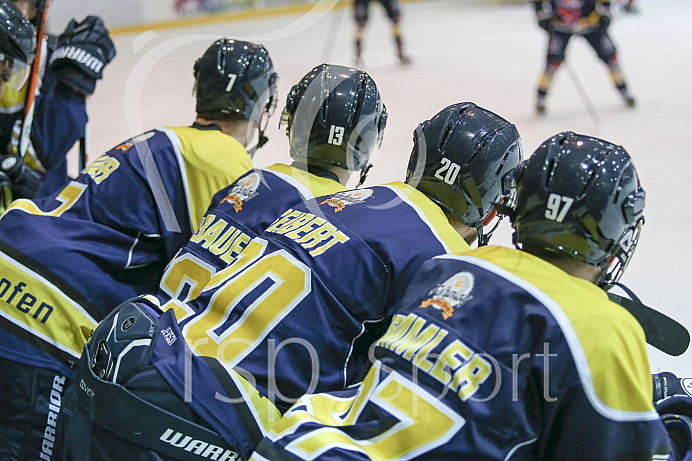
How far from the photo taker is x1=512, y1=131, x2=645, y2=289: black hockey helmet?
57.2 inches

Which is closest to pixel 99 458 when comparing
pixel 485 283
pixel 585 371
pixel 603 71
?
pixel 485 283

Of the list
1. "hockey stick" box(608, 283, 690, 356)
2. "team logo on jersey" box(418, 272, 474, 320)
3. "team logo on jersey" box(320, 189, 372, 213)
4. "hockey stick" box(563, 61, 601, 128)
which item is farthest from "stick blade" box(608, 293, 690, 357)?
"hockey stick" box(563, 61, 601, 128)

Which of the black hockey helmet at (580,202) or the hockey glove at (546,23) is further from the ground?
the black hockey helmet at (580,202)

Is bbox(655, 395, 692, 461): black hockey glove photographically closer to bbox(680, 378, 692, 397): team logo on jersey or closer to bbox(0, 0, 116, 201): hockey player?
bbox(680, 378, 692, 397): team logo on jersey

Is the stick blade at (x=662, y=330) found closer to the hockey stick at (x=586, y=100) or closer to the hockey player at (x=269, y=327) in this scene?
the hockey player at (x=269, y=327)

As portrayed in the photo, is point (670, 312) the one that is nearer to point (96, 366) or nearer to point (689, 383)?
point (689, 383)

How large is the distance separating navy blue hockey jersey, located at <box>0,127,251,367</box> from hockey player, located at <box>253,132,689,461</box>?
990 mm

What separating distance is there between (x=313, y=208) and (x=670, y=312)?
1.61 meters

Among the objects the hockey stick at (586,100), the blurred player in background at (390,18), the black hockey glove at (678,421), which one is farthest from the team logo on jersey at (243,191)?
the blurred player in background at (390,18)

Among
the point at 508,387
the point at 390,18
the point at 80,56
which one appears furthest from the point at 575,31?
the point at 508,387

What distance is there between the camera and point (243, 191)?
81.2 inches

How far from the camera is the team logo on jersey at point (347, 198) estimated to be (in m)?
1.79

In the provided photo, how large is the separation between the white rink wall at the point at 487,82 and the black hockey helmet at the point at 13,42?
2047mm

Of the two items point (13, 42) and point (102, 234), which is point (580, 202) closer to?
point (102, 234)
